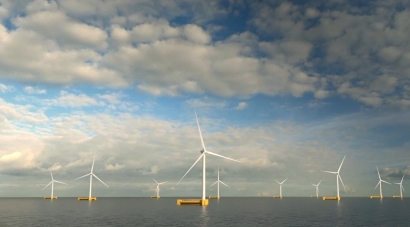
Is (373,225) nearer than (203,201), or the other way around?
(373,225)


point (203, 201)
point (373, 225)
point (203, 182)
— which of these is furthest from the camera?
point (203, 201)

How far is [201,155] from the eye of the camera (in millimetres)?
185000

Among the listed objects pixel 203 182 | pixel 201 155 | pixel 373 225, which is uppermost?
pixel 201 155

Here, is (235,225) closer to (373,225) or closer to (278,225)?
(278,225)

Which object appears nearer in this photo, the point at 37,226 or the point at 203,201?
the point at 37,226

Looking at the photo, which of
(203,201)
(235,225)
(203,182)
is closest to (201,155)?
(203,182)

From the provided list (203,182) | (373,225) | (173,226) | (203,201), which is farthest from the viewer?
(203,201)

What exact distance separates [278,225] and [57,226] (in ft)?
222

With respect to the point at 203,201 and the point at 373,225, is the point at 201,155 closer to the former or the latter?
the point at 203,201

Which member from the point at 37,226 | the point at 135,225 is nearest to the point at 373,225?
the point at 135,225

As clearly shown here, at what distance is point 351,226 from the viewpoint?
11112 cm

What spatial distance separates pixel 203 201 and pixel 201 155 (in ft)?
93.0

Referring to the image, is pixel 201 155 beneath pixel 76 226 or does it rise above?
above

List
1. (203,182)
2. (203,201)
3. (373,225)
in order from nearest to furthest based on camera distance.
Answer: (373,225) → (203,182) → (203,201)
